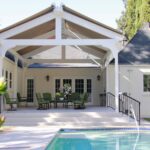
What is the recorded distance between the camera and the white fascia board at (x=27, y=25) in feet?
59.1

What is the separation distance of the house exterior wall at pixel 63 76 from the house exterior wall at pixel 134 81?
420cm

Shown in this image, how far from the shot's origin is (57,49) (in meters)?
27.0

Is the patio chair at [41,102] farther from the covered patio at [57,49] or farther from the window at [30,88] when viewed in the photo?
the window at [30,88]

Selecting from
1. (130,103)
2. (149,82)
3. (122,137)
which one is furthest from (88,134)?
(149,82)

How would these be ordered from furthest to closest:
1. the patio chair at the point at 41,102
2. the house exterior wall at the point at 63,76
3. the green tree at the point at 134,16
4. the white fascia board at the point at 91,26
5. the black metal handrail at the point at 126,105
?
the green tree at the point at 134,16 → the house exterior wall at the point at 63,76 → the patio chair at the point at 41,102 → the black metal handrail at the point at 126,105 → the white fascia board at the point at 91,26

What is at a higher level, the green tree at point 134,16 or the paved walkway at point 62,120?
the green tree at point 134,16

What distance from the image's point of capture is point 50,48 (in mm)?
26969

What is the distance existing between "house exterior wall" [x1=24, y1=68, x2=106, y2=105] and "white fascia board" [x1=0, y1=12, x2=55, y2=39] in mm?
9209

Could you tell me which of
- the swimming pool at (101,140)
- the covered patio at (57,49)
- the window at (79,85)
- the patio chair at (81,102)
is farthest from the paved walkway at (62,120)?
the window at (79,85)

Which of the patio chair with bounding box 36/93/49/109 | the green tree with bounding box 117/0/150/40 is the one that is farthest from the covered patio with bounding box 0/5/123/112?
the green tree with bounding box 117/0/150/40

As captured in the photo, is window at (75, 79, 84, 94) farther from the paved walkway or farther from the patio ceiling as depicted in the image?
the paved walkway

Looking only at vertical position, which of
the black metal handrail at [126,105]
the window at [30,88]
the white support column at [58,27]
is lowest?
the black metal handrail at [126,105]

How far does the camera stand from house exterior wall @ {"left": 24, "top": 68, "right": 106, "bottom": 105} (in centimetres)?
2709

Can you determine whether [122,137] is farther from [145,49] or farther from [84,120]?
[145,49]
